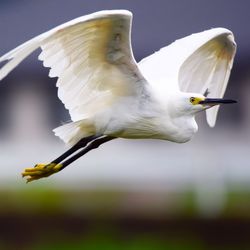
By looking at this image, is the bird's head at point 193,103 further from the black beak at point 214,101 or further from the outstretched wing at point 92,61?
the outstretched wing at point 92,61

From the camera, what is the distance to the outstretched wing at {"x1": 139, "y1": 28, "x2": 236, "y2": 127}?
1115cm

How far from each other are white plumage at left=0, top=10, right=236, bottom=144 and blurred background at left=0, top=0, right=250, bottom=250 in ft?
13.8

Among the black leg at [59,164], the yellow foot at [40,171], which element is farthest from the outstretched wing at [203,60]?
the yellow foot at [40,171]

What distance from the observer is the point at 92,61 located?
9.88 meters

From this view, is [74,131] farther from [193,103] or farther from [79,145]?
[193,103]

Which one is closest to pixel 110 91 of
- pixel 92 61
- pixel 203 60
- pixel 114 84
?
pixel 114 84

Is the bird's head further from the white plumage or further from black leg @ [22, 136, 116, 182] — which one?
black leg @ [22, 136, 116, 182]

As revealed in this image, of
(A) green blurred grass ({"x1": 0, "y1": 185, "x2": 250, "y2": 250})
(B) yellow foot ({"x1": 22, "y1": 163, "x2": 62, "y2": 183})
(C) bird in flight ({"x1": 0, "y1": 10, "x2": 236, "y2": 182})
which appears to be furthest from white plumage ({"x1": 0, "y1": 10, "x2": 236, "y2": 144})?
(A) green blurred grass ({"x1": 0, "y1": 185, "x2": 250, "y2": 250})

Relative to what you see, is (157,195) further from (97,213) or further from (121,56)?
(121,56)

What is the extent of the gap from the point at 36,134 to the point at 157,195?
761 cm

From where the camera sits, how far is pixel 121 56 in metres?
9.84

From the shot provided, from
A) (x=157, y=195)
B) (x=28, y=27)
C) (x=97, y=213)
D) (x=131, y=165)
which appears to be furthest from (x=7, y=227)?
(x=28, y=27)

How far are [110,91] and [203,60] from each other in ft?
4.93

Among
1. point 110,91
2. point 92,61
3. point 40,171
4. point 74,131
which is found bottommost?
point 40,171
